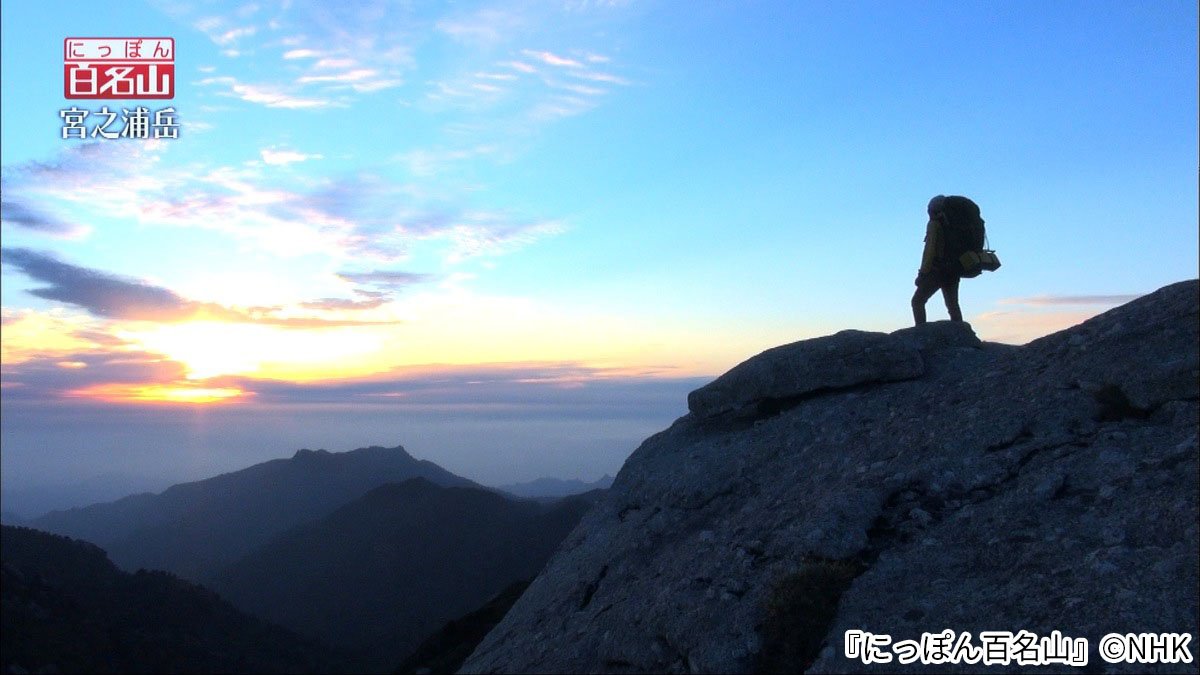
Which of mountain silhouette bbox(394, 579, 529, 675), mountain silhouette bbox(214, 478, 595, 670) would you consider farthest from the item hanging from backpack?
mountain silhouette bbox(214, 478, 595, 670)

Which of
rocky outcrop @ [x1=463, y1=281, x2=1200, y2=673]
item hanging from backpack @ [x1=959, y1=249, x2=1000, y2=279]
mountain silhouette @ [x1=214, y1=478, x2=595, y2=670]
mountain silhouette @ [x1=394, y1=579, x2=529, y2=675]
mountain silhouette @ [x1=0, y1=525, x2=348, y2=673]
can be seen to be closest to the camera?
rocky outcrop @ [x1=463, y1=281, x2=1200, y2=673]

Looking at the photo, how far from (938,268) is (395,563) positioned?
15792 centimetres

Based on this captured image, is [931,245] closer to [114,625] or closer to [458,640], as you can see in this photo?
[458,640]

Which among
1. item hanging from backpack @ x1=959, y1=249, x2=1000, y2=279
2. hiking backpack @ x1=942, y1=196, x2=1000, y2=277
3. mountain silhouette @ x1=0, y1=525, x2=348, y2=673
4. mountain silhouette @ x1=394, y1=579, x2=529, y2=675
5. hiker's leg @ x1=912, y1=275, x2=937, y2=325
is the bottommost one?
mountain silhouette @ x1=0, y1=525, x2=348, y2=673

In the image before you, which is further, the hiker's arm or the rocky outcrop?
the hiker's arm

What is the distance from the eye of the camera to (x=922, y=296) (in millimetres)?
16391

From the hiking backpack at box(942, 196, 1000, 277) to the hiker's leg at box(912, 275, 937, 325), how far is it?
590 millimetres

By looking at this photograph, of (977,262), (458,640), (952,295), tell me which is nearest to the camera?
(977,262)

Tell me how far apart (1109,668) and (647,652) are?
4.86 metres

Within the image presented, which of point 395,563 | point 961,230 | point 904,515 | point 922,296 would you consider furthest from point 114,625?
point 904,515

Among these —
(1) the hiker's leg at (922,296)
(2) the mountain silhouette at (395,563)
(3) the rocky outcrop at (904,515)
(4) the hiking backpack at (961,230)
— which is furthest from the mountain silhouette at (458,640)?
(2) the mountain silhouette at (395,563)

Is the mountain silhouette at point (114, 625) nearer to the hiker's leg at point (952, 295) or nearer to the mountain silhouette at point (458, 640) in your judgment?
the mountain silhouette at point (458, 640)

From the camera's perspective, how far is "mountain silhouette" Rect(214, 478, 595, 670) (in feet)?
428

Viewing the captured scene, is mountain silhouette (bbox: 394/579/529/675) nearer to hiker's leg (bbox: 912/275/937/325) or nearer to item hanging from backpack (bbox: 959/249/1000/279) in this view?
hiker's leg (bbox: 912/275/937/325)
